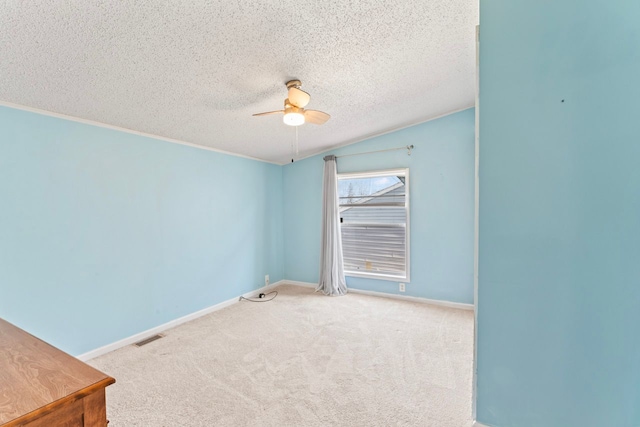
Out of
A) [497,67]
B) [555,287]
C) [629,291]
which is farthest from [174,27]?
[629,291]

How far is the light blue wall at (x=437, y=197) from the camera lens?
12.0 ft

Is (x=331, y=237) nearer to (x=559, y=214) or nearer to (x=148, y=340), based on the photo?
(x=148, y=340)

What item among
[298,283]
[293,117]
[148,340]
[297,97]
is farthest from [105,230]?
[298,283]

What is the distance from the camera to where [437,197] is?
12.6ft

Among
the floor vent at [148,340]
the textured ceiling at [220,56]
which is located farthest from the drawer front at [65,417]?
the floor vent at [148,340]

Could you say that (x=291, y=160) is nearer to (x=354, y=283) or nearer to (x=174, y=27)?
(x=354, y=283)

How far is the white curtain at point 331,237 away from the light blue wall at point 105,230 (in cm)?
139

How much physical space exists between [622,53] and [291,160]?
426 cm

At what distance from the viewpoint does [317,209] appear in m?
4.74

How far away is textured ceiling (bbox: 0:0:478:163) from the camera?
151 cm

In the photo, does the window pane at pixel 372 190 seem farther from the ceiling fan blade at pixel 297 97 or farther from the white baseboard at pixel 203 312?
the ceiling fan blade at pixel 297 97

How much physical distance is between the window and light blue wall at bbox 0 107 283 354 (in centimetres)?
181

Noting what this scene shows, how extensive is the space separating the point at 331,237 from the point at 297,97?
2.55m

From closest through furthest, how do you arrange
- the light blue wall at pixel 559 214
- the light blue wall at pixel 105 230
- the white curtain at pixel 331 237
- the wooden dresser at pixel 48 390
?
the wooden dresser at pixel 48 390
the light blue wall at pixel 559 214
the light blue wall at pixel 105 230
the white curtain at pixel 331 237
